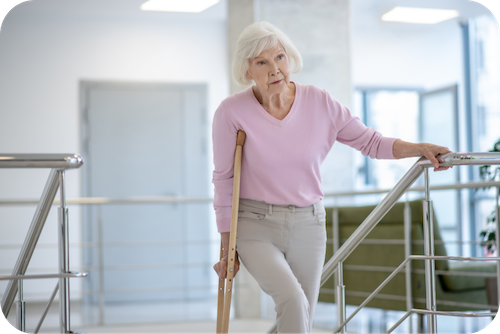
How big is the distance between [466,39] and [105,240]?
4.72 m

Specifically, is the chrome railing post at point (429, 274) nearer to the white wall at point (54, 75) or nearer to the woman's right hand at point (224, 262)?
the woman's right hand at point (224, 262)

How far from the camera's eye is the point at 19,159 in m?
1.45

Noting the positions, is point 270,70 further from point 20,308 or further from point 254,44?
point 20,308

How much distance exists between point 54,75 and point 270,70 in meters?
4.31

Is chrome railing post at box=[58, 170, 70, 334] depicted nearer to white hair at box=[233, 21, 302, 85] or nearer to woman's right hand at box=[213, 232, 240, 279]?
woman's right hand at box=[213, 232, 240, 279]

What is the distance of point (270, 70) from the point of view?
5.86 ft

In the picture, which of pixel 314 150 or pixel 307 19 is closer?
pixel 314 150

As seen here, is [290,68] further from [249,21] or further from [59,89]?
[59,89]

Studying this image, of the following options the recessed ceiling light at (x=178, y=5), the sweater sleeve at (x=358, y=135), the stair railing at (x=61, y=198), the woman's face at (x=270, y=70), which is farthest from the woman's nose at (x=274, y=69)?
the recessed ceiling light at (x=178, y=5)

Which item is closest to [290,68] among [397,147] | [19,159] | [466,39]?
[397,147]

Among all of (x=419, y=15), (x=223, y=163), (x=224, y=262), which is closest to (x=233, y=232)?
(x=224, y=262)

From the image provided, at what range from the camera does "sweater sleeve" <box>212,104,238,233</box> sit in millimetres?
1810

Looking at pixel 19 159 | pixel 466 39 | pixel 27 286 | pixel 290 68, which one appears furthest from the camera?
pixel 466 39

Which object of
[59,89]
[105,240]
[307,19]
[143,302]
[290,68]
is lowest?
[143,302]
